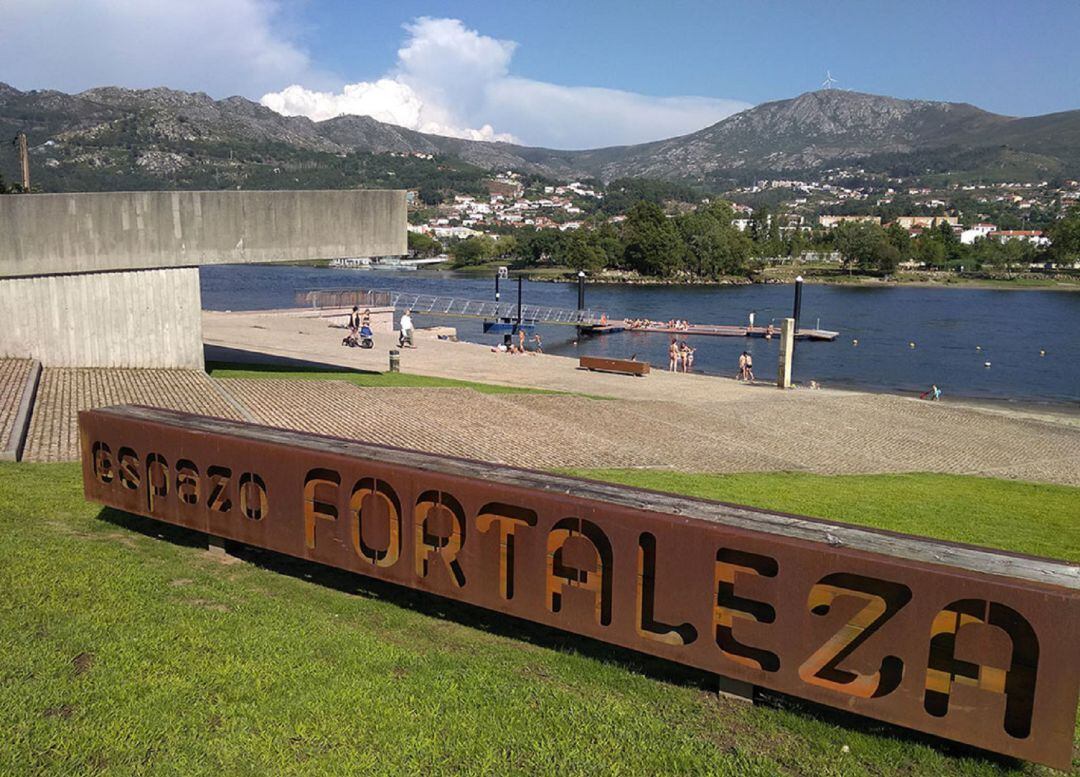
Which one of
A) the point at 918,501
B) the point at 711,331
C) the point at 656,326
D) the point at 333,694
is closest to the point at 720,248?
the point at 656,326

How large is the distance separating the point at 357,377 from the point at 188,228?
215 inches

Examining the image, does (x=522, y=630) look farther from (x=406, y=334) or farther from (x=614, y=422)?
(x=406, y=334)

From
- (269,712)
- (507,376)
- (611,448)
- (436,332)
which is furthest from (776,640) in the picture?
(436,332)

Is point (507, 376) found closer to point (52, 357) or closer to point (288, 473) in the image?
point (52, 357)

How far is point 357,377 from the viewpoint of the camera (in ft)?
73.0

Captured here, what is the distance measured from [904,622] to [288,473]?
4.13 meters

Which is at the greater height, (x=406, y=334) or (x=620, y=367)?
(x=406, y=334)

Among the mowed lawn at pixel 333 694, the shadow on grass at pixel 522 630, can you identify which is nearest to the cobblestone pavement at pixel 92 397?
the shadow on grass at pixel 522 630

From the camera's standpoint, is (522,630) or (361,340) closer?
(522,630)

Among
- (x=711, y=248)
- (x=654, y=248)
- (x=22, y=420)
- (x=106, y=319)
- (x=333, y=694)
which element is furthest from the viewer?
(x=711, y=248)

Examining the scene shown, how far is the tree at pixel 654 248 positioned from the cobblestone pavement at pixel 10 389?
344ft

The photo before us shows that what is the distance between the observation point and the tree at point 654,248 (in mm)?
117062

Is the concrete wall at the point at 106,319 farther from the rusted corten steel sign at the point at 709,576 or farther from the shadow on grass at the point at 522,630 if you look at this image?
the rusted corten steel sign at the point at 709,576

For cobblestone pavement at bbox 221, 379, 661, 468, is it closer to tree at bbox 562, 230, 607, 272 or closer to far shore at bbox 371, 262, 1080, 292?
far shore at bbox 371, 262, 1080, 292
